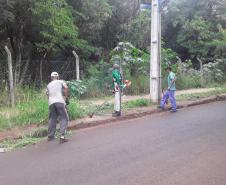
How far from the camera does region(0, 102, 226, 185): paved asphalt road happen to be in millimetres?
7074

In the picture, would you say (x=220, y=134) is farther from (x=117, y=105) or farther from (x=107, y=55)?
(x=107, y=55)

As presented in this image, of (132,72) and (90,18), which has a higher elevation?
(90,18)

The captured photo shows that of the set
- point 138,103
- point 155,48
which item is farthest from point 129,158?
point 155,48

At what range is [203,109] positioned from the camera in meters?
15.8

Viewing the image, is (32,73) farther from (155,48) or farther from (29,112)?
(29,112)

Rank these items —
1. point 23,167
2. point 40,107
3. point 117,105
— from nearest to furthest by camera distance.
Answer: point 23,167
point 40,107
point 117,105

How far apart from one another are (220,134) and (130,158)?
305 cm

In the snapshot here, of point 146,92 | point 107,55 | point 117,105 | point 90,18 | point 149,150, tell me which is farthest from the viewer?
point 107,55

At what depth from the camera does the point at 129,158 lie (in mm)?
8375

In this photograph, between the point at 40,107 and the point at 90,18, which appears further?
the point at 90,18

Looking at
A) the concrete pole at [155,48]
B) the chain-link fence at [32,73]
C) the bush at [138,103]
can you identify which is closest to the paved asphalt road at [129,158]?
the bush at [138,103]

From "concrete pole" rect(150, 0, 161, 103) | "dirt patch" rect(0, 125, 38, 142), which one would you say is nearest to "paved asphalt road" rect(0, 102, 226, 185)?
"dirt patch" rect(0, 125, 38, 142)

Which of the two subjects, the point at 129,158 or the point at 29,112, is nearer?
the point at 129,158

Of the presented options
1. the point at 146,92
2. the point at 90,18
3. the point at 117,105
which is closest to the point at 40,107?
the point at 117,105
